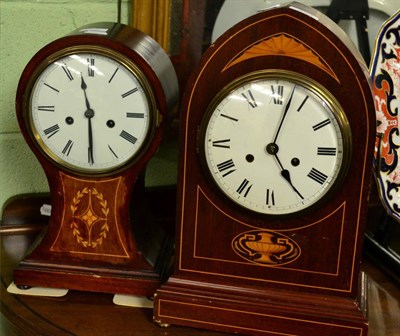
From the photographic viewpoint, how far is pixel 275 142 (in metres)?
0.95

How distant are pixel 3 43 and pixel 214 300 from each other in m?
0.62

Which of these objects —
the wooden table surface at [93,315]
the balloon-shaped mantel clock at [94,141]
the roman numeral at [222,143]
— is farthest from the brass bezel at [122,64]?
the wooden table surface at [93,315]

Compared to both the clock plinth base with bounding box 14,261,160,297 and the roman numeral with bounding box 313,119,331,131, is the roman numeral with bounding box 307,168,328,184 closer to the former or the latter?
the roman numeral with bounding box 313,119,331,131

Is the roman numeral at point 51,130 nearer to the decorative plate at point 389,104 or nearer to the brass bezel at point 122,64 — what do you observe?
the brass bezel at point 122,64

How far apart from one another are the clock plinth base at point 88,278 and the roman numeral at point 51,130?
0.71ft

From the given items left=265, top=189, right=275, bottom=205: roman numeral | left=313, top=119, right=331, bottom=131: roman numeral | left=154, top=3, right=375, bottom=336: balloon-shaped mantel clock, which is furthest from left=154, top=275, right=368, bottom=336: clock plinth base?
left=313, top=119, right=331, bottom=131: roman numeral

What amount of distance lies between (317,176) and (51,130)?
0.41 metres

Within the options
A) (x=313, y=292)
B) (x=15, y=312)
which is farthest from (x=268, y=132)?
(x=15, y=312)

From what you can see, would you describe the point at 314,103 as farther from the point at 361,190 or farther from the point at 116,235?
the point at 116,235

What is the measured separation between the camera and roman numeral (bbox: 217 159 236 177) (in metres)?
0.98

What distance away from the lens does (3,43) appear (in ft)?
4.16

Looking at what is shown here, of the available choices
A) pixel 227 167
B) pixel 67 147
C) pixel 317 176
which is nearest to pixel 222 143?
pixel 227 167

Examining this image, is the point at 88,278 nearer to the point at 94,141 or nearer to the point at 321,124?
the point at 94,141

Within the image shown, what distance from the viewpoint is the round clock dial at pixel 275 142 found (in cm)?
93
